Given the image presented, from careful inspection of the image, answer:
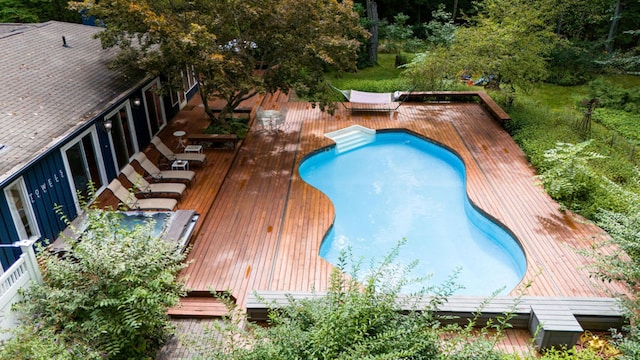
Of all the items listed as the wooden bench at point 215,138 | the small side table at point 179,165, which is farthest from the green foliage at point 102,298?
the wooden bench at point 215,138

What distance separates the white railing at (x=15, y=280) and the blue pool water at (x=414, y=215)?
191 inches

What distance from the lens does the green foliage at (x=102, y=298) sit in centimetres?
494

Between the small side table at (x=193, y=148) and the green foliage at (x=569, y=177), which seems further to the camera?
the small side table at (x=193, y=148)

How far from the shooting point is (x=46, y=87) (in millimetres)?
9078

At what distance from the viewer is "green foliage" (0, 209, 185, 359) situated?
4941 mm

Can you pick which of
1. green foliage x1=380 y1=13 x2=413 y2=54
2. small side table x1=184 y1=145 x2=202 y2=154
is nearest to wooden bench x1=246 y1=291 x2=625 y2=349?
small side table x1=184 y1=145 x2=202 y2=154

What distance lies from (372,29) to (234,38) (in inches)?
436

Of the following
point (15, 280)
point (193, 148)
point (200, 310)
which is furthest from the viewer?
point (193, 148)

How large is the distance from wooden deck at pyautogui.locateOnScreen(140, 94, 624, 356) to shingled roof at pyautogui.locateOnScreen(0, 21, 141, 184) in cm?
242

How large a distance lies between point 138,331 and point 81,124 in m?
4.65

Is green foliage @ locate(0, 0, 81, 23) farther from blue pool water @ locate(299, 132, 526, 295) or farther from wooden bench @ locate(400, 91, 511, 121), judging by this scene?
wooden bench @ locate(400, 91, 511, 121)

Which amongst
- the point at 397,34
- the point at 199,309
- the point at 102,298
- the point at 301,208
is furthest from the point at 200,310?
the point at 397,34

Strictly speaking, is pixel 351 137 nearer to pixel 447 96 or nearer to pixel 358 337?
pixel 447 96

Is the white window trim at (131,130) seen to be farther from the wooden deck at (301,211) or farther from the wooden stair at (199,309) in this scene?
the wooden stair at (199,309)
